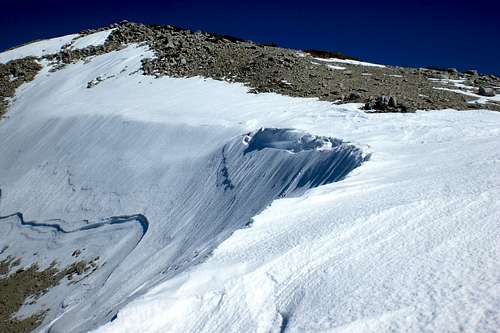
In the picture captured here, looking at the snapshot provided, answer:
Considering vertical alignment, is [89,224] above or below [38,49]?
below

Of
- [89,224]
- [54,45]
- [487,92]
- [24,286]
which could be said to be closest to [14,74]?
[54,45]

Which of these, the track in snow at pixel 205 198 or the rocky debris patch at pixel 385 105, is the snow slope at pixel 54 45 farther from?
the rocky debris patch at pixel 385 105

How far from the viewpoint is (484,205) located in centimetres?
461

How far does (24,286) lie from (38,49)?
72.1ft

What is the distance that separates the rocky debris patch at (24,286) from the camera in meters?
8.11

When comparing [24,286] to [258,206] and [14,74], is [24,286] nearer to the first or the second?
[258,206]

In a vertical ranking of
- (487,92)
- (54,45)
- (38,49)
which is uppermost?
(54,45)

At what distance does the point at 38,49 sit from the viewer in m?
27.2

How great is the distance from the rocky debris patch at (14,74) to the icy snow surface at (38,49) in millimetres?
983

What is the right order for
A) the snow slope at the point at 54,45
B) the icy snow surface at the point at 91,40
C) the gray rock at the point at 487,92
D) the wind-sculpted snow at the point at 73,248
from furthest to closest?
the snow slope at the point at 54,45 → the icy snow surface at the point at 91,40 → the gray rock at the point at 487,92 → the wind-sculpted snow at the point at 73,248

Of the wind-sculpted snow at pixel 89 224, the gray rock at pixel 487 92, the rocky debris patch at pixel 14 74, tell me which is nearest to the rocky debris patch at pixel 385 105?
the gray rock at pixel 487 92

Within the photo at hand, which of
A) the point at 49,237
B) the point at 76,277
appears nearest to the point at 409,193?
the point at 76,277

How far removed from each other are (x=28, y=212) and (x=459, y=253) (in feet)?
40.3

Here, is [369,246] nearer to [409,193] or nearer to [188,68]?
[409,193]
